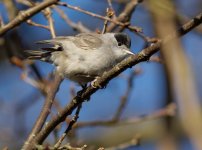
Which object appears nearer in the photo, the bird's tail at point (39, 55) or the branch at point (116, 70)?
the branch at point (116, 70)

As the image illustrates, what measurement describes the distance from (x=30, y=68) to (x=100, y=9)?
2.20 meters

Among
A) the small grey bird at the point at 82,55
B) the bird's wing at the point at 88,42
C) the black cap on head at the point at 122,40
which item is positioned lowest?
the small grey bird at the point at 82,55

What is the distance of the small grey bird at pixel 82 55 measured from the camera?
3.16m

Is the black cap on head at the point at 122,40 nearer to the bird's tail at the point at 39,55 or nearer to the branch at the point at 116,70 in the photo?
the bird's tail at the point at 39,55

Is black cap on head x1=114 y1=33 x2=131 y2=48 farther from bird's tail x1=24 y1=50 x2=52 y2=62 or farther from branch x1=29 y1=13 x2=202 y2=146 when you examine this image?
branch x1=29 y1=13 x2=202 y2=146

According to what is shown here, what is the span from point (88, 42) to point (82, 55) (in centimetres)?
11

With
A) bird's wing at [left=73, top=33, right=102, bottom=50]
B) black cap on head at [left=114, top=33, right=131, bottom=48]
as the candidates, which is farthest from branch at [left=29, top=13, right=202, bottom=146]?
black cap on head at [left=114, top=33, right=131, bottom=48]

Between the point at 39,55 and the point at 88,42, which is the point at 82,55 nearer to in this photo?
the point at 88,42

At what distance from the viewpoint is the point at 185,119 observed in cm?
386

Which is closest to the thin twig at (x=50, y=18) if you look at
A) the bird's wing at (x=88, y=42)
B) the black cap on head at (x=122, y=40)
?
the bird's wing at (x=88, y=42)

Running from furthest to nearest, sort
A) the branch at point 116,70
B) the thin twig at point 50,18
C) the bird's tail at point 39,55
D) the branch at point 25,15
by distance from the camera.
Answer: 1. the thin twig at point 50,18
2. the bird's tail at point 39,55
3. the branch at point 25,15
4. the branch at point 116,70

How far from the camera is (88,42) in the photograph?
131 inches

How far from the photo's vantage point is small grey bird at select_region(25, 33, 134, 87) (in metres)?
3.16

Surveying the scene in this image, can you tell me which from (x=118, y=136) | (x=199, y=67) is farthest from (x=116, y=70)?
(x=199, y=67)
